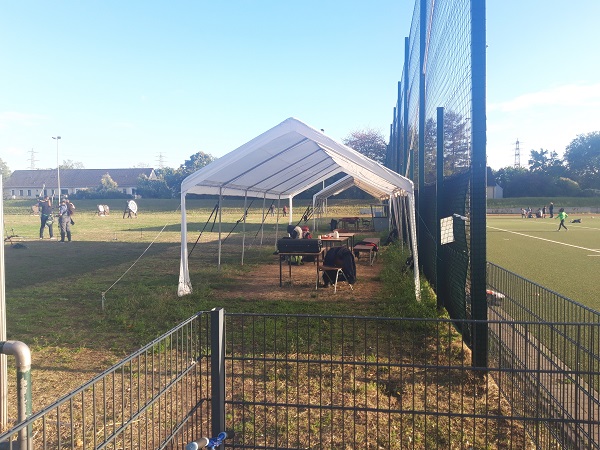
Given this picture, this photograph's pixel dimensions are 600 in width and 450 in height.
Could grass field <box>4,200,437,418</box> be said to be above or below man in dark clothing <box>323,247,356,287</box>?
below

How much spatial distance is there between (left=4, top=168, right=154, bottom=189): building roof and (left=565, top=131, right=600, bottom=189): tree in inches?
3038

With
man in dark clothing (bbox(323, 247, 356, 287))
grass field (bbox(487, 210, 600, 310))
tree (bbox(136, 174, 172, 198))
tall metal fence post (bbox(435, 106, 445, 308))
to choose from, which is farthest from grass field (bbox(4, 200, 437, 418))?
tree (bbox(136, 174, 172, 198))

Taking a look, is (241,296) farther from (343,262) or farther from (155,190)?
(155,190)

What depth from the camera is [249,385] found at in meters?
4.74

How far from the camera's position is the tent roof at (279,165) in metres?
8.48

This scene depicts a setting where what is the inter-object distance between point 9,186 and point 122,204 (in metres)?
53.9

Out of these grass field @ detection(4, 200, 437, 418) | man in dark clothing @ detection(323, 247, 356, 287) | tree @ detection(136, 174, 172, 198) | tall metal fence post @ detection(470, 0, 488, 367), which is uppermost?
tree @ detection(136, 174, 172, 198)

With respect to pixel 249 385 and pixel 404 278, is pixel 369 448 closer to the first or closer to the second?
pixel 249 385

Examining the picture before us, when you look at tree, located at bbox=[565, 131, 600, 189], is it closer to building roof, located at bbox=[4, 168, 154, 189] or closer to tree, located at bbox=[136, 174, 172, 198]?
tree, located at bbox=[136, 174, 172, 198]

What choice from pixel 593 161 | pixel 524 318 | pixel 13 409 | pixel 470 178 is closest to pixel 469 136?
pixel 470 178

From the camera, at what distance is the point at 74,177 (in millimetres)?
105562

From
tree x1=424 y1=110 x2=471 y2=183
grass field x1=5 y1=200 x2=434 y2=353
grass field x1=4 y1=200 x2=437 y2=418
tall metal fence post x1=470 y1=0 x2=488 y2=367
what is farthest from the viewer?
grass field x1=5 y1=200 x2=434 y2=353

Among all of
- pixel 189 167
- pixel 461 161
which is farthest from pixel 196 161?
pixel 461 161

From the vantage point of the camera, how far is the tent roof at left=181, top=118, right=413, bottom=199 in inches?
334
